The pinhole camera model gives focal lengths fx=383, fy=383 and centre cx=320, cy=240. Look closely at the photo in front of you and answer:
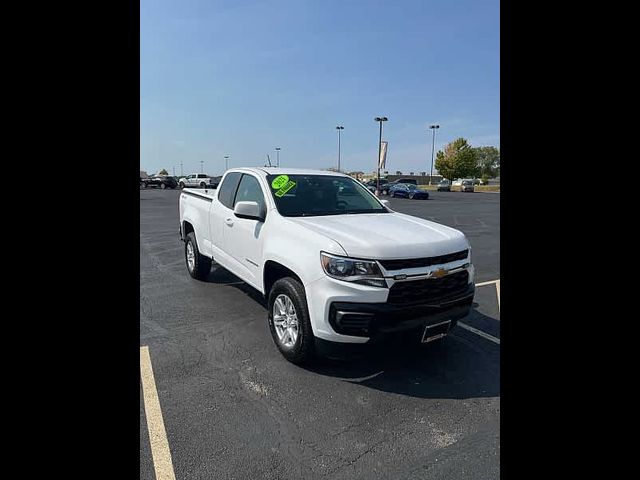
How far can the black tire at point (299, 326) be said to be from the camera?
316cm

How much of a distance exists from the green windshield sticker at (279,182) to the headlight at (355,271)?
1547 millimetres

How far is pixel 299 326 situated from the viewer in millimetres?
3215

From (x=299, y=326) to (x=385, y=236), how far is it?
1.04 meters

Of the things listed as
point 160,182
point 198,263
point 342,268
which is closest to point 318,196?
point 342,268

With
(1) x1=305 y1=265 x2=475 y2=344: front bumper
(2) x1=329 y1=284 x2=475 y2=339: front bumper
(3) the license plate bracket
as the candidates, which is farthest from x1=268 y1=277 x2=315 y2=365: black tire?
(3) the license plate bracket

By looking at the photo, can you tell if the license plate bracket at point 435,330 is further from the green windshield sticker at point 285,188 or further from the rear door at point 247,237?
the green windshield sticker at point 285,188

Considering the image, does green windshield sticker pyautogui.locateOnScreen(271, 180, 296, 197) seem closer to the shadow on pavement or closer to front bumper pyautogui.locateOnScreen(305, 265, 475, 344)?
front bumper pyautogui.locateOnScreen(305, 265, 475, 344)

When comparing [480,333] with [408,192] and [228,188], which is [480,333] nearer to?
[228,188]
